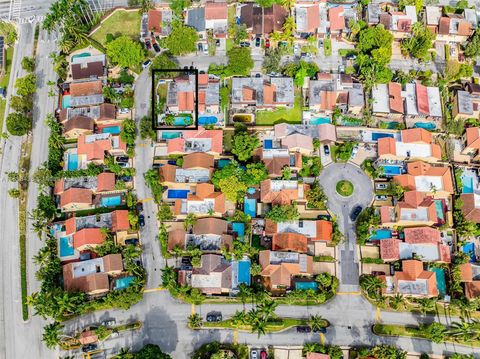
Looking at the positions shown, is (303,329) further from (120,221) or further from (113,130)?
(113,130)

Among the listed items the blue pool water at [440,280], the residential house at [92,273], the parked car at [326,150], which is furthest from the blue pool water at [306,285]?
the residential house at [92,273]

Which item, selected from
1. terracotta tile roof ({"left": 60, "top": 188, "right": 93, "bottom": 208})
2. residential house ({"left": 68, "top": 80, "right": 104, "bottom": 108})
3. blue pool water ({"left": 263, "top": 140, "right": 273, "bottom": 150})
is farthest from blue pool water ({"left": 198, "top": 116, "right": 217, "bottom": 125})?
terracotta tile roof ({"left": 60, "top": 188, "right": 93, "bottom": 208})

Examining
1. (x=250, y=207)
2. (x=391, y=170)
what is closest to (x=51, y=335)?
(x=250, y=207)

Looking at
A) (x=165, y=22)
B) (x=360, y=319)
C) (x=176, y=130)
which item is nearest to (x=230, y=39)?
(x=165, y=22)

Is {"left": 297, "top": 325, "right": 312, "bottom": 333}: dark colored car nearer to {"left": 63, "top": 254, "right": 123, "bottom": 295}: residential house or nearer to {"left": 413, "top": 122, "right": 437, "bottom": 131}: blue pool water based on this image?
{"left": 63, "top": 254, "right": 123, "bottom": 295}: residential house

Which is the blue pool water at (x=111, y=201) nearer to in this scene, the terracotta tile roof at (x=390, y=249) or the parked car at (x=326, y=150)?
the parked car at (x=326, y=150)

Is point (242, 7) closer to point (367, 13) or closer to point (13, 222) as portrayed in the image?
point (367, 13)
